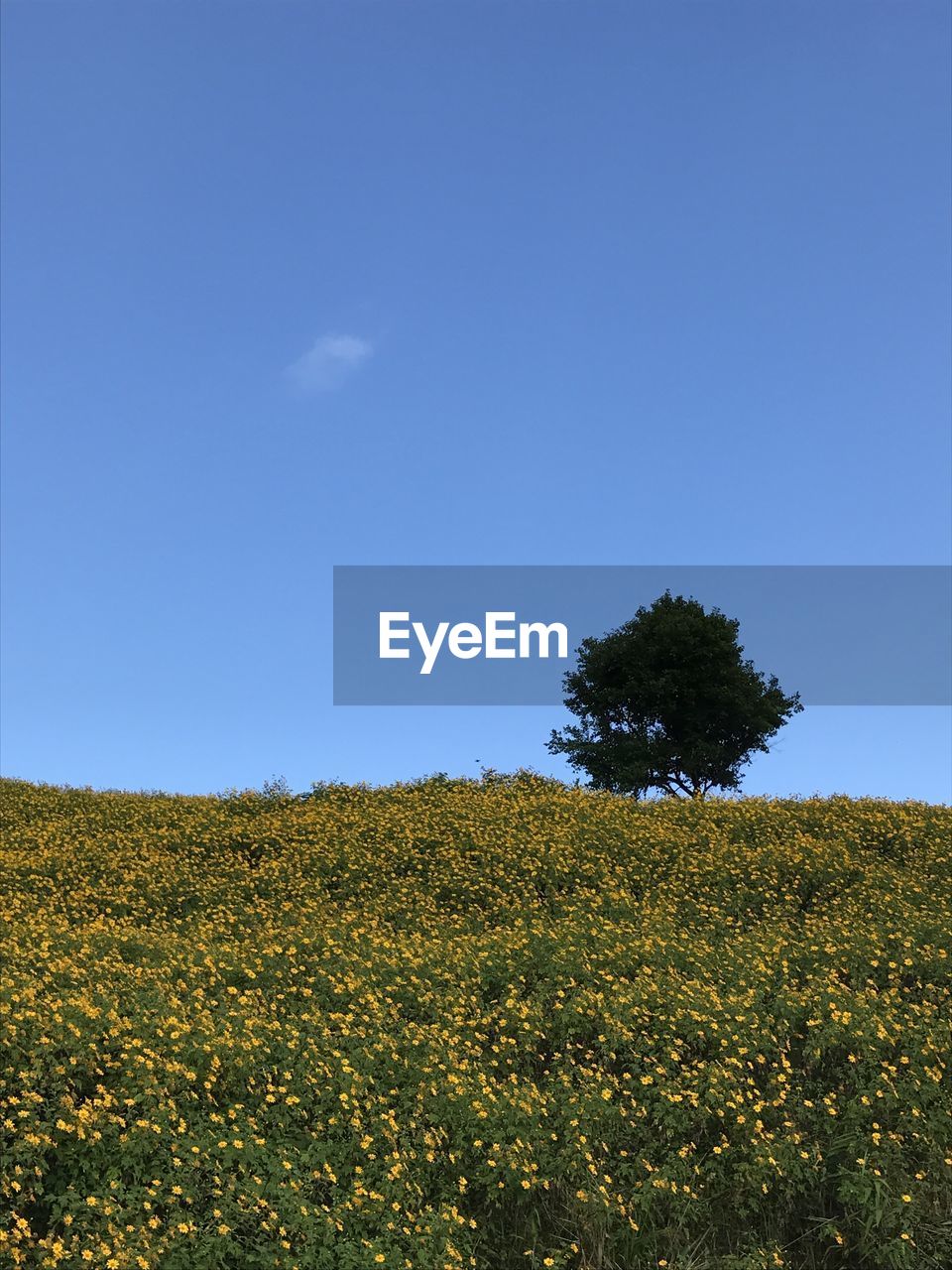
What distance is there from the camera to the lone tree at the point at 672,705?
3719 cm

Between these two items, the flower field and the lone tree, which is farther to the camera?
the lone tree

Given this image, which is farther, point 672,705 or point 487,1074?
point 672,705

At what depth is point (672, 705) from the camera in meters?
37.1

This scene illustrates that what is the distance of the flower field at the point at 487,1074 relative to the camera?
838 cm

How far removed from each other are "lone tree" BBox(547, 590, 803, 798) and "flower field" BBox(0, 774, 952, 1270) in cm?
2068

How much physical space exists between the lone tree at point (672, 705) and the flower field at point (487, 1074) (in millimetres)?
20683

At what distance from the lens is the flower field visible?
838 cm

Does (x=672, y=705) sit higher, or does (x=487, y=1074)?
(x=672, y=705)

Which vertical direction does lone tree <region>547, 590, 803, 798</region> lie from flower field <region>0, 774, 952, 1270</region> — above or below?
above

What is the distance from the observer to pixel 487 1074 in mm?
10375

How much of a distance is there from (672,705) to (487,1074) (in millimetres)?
27722

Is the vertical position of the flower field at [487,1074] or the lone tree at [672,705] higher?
the lone tree at [672,705]

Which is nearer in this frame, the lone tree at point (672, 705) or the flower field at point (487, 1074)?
the flower field at point (487, 1074)

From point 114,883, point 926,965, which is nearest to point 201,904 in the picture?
point 114,883
